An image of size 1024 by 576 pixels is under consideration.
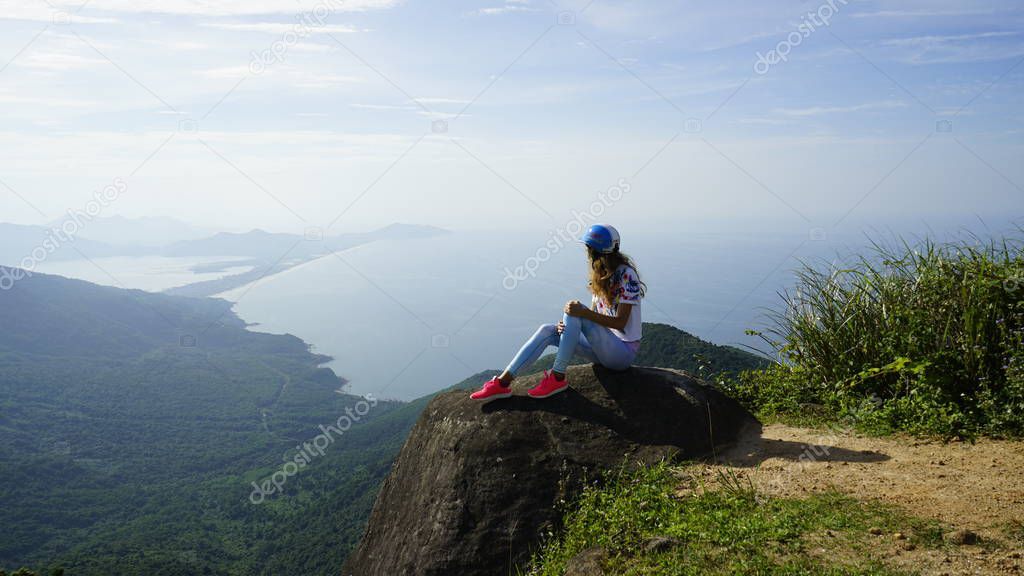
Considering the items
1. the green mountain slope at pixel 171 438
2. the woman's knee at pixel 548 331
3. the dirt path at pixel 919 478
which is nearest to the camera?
the dirt path at pixel 919 478

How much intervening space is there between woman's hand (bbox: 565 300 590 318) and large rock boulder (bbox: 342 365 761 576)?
0.88 m

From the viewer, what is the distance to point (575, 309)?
19.5 ft

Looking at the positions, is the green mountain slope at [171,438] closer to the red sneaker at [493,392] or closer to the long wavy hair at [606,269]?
the long wavy hair at [606,269]

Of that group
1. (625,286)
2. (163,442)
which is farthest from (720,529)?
(163,442)

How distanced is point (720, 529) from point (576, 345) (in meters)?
2.38

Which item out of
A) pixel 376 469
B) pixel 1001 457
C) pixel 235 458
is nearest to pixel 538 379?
pixel 1001 457

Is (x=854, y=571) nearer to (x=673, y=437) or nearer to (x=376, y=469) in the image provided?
(x=673, y=437)

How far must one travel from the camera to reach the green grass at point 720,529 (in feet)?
12.6

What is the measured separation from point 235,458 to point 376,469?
48.4 m

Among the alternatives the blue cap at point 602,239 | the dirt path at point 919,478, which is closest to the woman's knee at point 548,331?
the blue cap at point 602,239

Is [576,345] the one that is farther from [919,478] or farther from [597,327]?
[919,478]

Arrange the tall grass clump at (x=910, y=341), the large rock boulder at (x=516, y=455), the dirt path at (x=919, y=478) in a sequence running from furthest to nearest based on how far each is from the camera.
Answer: the tall grass clump at (x=910, y=341), the large rock boulder at (x=516, y=455), the dirt path at (x=919, y=478)

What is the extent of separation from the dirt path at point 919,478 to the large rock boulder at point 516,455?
1.86 ft

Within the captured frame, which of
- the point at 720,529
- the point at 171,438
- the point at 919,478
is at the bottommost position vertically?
the point at 171,438
